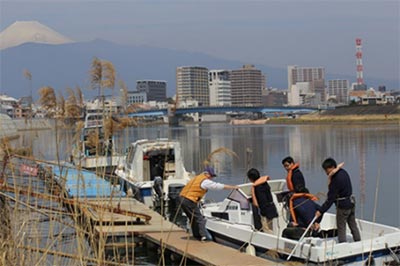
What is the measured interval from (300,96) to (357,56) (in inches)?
2315

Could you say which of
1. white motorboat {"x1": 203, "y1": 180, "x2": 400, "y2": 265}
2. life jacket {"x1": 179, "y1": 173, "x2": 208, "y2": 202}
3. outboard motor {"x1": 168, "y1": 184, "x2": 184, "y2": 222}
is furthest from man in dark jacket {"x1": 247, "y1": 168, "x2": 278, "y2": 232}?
outboard motor {"x1": 168, "y1": 184, "x2": 184, "y2": 222}

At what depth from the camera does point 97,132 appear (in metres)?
4.07

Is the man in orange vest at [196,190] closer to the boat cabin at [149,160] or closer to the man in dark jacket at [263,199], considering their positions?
the man in dark jacket at [263,199]

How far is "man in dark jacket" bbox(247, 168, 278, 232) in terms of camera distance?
29.5 ft

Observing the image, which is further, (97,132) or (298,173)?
(298,173)

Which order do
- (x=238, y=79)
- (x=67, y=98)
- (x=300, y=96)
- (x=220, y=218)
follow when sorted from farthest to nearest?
(x=300, y=96) → (x=238, y=79) → (x=220, y=218) → (x=67, y=98)

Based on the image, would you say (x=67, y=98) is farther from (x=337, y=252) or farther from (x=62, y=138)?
(x=337, y=252)

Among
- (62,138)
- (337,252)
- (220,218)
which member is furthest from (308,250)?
(62,138)

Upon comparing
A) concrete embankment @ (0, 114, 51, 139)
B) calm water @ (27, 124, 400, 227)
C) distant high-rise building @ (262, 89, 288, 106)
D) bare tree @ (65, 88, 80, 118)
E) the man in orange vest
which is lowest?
calm water @ (27, 124, 400, 227)

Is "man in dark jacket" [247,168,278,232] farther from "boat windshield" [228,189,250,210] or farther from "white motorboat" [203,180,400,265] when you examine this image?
"boat windshield" [228,189,250,210]

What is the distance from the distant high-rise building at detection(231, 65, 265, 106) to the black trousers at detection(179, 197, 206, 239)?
446ft

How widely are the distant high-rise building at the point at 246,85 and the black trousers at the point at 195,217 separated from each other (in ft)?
446

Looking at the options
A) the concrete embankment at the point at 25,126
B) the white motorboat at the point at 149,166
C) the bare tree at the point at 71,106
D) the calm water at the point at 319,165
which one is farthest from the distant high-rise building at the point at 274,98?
the bare tree at the point at 71,106

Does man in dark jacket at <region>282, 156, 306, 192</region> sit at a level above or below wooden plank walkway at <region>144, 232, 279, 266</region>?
above
